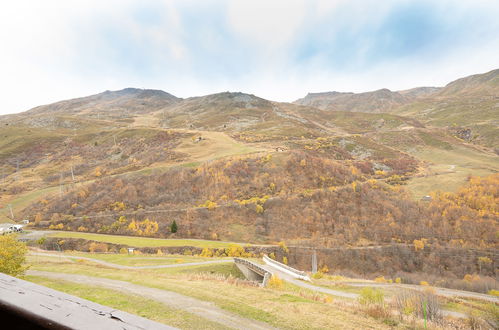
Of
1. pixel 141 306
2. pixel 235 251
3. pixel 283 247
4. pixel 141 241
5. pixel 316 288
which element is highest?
pixel 141 306

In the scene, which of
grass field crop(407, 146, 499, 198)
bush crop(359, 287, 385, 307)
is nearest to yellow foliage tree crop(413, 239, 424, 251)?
grass field crop(407, 146, 499, 198)

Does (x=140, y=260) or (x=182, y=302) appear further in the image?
(x=140, y=260)

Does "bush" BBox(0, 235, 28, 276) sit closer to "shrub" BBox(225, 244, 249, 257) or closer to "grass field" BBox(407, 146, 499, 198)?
"shrub" BBox(225, 244, 249, 257)

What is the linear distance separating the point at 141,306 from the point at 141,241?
32549 millimetres

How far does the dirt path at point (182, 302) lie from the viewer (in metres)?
9.49

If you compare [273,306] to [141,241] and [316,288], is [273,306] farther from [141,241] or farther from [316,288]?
[141,241]

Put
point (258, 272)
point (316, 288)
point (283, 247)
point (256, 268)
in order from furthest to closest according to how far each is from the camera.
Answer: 1. point (283, 247)
2. point (256, 268)
3. point (258, 272)
4. point (316, 288)

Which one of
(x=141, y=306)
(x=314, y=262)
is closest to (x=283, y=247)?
(x=314, y=262)

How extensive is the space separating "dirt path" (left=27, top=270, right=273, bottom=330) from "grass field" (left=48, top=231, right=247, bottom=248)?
22325mm

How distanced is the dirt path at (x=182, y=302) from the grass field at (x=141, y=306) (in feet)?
1.25

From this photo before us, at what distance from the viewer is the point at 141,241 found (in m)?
A: 40.8

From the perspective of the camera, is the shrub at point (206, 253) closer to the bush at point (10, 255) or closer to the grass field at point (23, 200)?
the bush at point (10, 255)

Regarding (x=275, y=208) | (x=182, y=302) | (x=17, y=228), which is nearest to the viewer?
(x=182, y=302)

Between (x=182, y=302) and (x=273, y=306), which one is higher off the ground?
(x=182, y=302)
